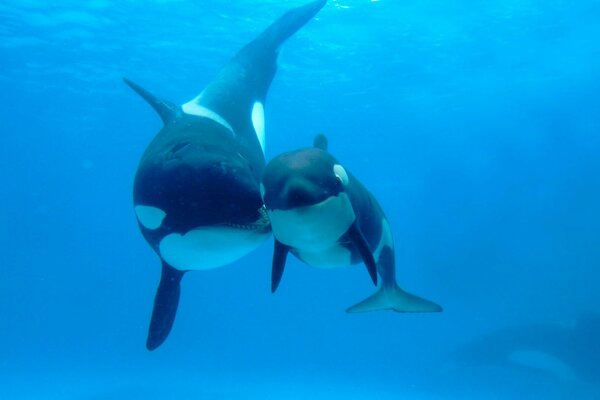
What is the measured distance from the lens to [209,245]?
142 inches

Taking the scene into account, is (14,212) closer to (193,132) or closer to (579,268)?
(579,268)

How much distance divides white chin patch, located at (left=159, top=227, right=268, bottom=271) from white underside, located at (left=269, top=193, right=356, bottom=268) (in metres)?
0.21

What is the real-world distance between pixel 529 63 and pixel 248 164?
25.2 metres

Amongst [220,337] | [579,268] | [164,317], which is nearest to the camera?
[164,317]

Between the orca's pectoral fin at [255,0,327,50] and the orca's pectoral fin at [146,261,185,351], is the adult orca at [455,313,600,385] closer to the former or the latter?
the orca's pectoral fin at [255,0,327,50]

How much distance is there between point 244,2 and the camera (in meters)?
18.8

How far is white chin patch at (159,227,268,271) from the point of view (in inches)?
139

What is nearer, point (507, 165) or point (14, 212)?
point (507, 165)

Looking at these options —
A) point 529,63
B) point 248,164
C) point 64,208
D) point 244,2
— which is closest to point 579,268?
point 529,63

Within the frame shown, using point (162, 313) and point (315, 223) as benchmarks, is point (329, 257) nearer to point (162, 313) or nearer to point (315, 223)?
point (315, 223)

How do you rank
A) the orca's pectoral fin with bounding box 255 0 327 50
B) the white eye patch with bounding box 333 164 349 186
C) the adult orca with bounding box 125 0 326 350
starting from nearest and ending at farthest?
the adult orca with bounding box 125 0 326 350 → the white eye patch with bounding box 333 164 349 186 → the orca's pectoral fin with bounding box 255 0 327 50

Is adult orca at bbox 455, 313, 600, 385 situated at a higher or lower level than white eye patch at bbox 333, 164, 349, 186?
lower

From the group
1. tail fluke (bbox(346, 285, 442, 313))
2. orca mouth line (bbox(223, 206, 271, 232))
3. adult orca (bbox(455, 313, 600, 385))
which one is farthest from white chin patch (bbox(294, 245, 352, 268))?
adult orca (bbox(455, 313, 600, 385))

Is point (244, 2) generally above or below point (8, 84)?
above
